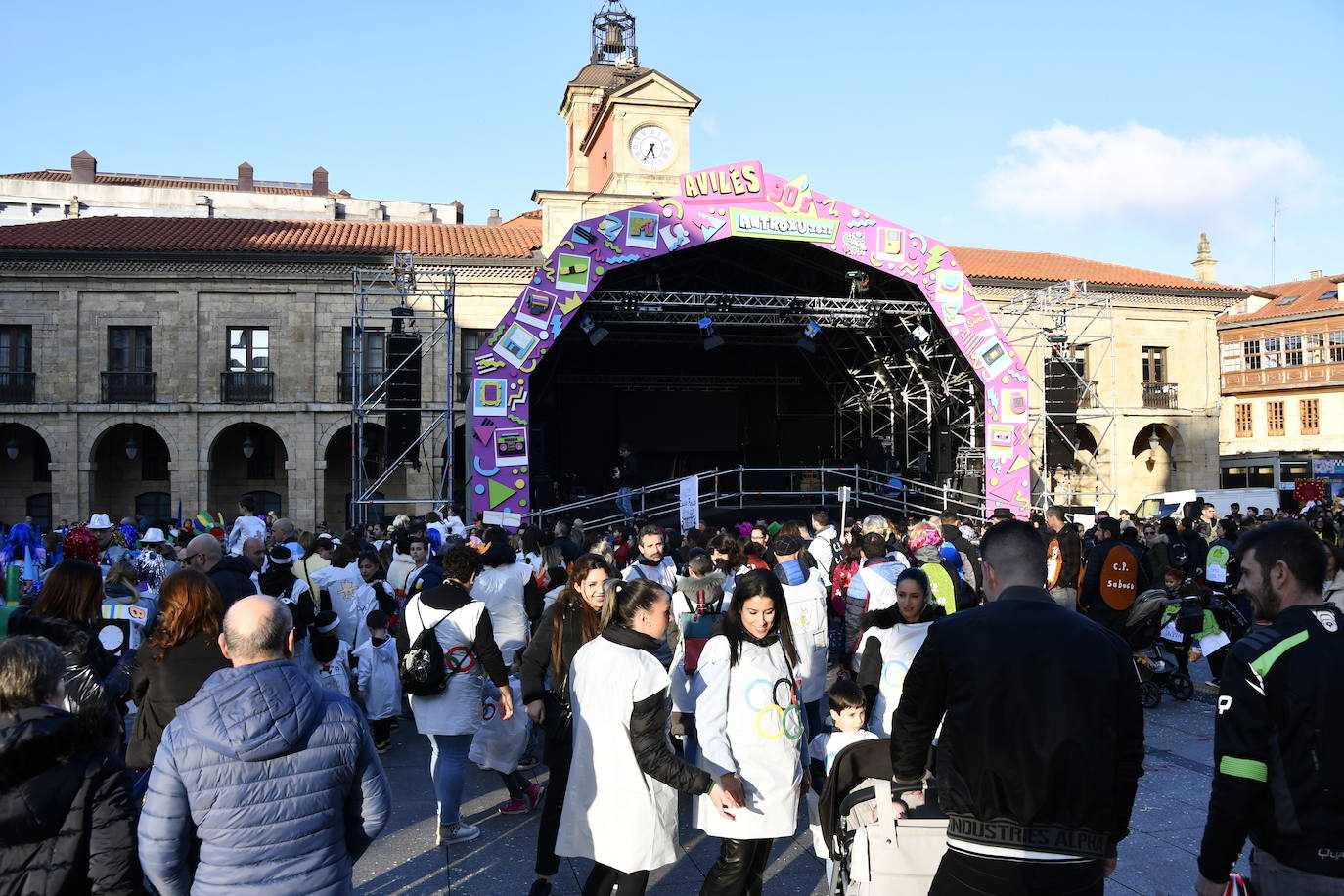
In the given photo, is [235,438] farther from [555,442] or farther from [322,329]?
[555,442]

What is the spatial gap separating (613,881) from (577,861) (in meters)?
1.42

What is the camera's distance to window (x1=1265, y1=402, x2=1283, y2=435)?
39.8m

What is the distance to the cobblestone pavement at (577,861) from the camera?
16.5ft

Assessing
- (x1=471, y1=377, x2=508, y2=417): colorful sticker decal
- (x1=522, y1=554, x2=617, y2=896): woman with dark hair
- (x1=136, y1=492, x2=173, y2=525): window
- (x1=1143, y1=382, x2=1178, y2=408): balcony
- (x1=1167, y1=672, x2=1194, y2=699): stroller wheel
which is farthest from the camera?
(x1=1143, y1=382, x2=1178, y2=408): balcony

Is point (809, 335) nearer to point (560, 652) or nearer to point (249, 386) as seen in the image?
point (249, 386)

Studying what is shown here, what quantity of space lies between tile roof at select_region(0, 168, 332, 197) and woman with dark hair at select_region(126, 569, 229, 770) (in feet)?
146

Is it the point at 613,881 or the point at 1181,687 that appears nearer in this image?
the point at 613,881

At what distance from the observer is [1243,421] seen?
136 ft

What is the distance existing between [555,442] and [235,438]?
877 cm

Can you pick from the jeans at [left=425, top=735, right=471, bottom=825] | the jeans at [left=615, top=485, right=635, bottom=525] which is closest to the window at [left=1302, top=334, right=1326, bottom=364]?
the jeans at [left=615, top=485, right=635, bottom=525]

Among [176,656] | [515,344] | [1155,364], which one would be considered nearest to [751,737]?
[176,656]

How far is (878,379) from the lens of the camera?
948 inches

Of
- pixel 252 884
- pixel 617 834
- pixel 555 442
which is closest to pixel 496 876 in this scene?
pixel 617 834

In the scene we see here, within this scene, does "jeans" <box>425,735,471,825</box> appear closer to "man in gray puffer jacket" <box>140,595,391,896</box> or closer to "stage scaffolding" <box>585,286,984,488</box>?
"man in gray puffer jacket" <box>140,595,391,896</box>
